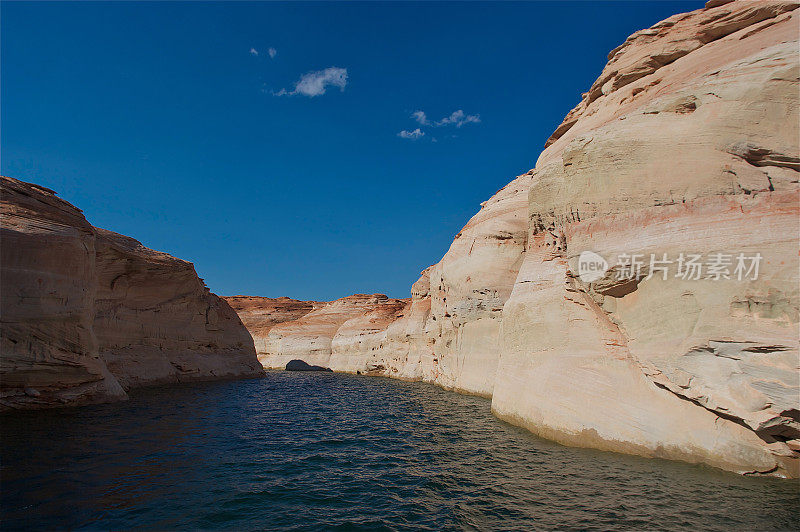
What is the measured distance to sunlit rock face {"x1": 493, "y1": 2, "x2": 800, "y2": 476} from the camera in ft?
22.8

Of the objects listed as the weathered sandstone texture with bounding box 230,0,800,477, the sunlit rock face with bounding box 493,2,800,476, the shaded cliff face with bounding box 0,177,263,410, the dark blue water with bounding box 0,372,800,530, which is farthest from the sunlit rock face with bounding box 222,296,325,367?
the sunlit rock face with bounding box 493,2,800,476

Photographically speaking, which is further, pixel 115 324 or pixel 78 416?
pixel 115 324

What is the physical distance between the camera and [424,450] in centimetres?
995

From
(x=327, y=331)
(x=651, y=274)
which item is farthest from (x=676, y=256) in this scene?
(x=327, y=331)

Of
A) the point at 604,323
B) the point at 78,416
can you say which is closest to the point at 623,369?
the point at 604,323

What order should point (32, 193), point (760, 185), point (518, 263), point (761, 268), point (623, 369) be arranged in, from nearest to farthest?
A: point (761, 268), point (760, 185), point (623, 369), point (32, 193), point (518, 263)

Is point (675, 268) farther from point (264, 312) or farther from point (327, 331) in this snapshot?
point (264, 312)

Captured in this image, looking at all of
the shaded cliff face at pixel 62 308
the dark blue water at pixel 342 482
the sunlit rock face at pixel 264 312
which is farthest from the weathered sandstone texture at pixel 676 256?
the sunlit rock face at pixel 264 312

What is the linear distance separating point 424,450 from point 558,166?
8891 mm

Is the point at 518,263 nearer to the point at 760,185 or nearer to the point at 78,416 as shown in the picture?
the point at 760,185

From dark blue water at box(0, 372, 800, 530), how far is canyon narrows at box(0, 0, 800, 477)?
1.05 meters

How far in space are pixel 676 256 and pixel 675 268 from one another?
10.0 inches

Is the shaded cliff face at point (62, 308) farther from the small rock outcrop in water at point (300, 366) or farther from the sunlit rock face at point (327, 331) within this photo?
the small rock outcrop in water at point (300, 366)

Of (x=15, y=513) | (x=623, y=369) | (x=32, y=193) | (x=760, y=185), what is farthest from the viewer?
(x=32, y=193)
